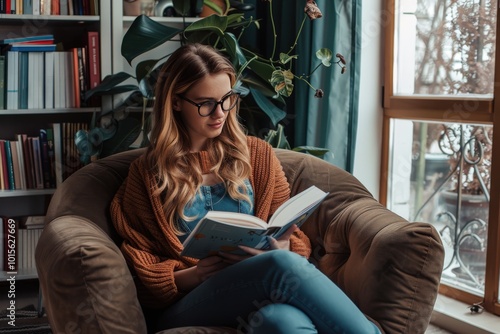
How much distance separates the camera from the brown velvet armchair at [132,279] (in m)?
1.55

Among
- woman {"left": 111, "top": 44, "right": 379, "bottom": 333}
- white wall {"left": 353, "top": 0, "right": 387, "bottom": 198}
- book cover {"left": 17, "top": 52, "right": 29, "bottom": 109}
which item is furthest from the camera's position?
book cover {"left": 17, "top": 52, "right": 29, "bottom": 109}

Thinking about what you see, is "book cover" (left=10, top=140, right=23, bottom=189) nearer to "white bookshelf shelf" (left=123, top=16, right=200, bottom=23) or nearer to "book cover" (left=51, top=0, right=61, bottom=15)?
"book cover" (left=51, top=0, right=61, bottom=15)

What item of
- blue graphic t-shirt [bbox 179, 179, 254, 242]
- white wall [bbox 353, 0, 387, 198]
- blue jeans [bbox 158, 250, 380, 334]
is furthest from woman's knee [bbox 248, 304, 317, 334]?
white wall [bbox 353, 0, 387, 198]

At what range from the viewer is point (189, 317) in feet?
5.56

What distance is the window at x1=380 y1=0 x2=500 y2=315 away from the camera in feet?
8.06

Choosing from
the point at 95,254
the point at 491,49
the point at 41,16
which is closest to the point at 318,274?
the point at 95,254

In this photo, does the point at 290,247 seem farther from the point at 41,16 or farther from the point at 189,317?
the point at 41,16

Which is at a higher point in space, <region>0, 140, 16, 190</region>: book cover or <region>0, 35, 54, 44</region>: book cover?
<region>0, 35, 54, 44</region>: book cover

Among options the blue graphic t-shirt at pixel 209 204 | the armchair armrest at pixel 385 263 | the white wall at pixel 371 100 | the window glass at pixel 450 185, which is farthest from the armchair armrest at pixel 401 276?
the white wall at pixel 371 100

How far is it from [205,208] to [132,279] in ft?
1.10

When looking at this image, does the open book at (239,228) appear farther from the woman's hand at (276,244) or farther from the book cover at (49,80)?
the book cover at (49,80)

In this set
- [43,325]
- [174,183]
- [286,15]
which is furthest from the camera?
[286,15]

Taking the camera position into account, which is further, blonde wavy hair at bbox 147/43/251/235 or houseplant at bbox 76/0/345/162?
houseplant at bbox 76/0/345/162

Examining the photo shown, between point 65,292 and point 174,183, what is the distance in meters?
0.45
